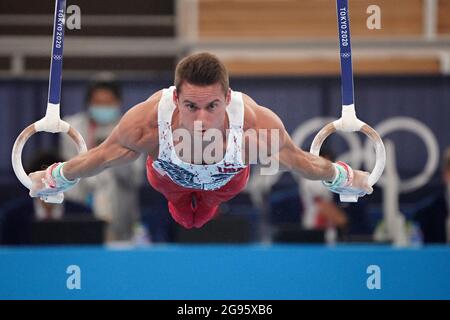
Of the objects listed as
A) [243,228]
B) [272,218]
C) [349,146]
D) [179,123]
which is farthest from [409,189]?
[179,123]

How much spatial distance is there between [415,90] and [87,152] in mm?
3764

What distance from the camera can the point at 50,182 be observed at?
161 inches

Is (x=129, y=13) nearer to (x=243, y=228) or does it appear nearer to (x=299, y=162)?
(x=243, y=228)

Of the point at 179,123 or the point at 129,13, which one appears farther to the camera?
the point at 129,13

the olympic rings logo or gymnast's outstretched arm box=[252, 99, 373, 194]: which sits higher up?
the olympic rings logo

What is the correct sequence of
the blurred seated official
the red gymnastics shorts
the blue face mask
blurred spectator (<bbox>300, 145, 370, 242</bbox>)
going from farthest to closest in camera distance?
blurred spectator (<bbox>300, 145, 370, 242</bbox>) < the blurred seated official < the blue face mask < the red gymnastics shorts

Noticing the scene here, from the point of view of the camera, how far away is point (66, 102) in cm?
709

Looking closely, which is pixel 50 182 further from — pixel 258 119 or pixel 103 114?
pixel 103 114

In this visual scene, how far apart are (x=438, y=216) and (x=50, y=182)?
3.52 m

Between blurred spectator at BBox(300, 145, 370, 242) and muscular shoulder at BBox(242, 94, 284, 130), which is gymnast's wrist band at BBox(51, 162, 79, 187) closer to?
muscular shoulder at BBox(242, 94, 284, 130)

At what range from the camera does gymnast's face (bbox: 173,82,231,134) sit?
3.75 m

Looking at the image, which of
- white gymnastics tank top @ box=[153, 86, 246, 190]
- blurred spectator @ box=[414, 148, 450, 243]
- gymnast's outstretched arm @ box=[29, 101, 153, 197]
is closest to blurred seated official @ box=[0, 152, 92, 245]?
gymnast's outstretched arm @ box=[29, 101, 153, 197]

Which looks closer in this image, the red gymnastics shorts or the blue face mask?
the red gymnastics shorts

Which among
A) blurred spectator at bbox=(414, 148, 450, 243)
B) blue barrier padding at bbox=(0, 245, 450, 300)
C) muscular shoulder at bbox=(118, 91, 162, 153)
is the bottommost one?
blue barrier padding at bbox=(0, 245, 450, 300)
